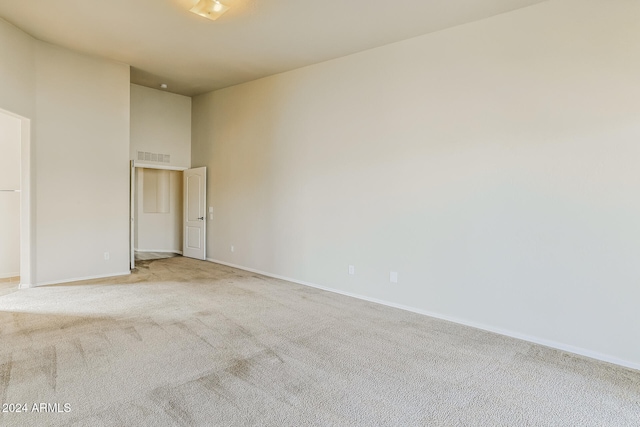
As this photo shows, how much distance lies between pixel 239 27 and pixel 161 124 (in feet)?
12.5

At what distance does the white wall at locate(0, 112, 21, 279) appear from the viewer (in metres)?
5.29

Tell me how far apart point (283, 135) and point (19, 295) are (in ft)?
13.8

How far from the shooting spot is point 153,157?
6977 millimetres

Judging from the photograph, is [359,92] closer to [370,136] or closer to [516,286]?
[370,136]

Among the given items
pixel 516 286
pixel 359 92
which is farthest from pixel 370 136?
pixel 516 286

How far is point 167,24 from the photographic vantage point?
4.02 meters

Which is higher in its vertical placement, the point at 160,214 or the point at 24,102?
the point at 24,102

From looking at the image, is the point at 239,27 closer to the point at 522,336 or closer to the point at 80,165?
the point at 80,165

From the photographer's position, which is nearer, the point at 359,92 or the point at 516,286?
the point at 516,286

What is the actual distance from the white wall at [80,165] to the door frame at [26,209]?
11cm

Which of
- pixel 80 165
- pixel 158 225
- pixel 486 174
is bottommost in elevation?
pixel 158 225

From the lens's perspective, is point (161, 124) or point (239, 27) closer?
point (239, 27)

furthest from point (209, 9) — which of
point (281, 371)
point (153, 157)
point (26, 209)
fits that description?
point (153, 157)

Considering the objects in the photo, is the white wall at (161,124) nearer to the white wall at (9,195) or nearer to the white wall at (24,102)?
the white wall at (9,195)
